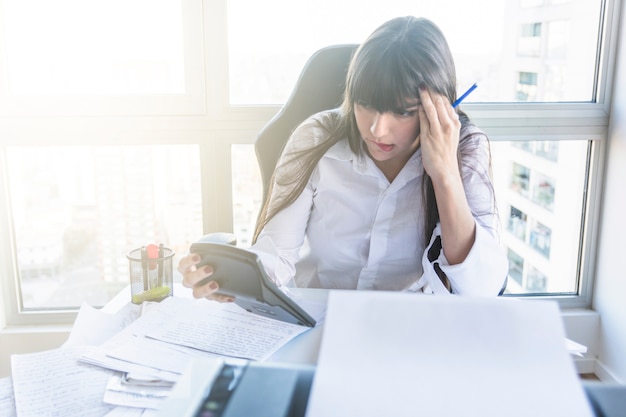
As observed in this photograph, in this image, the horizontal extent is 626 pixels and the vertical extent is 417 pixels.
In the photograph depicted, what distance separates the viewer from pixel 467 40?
6.50 feet

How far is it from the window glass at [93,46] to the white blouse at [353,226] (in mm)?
882

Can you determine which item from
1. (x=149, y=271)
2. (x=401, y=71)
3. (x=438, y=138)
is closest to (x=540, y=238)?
(x=438, y=138)

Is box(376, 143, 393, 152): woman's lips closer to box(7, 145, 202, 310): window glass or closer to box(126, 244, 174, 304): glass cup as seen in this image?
box(126, 244, 174, 304): glass cup

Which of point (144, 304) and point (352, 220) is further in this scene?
point (352, 220)

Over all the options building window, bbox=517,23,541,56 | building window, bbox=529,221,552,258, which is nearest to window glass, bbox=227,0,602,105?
building window, bbox=517,23,541,56

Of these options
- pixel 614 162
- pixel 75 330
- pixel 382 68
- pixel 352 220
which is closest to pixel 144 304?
pixel 75 330

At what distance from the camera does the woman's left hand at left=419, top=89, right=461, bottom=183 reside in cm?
111

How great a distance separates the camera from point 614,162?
2.04 metres

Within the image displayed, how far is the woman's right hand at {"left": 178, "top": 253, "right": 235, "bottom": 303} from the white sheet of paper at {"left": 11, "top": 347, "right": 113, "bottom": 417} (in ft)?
0.66

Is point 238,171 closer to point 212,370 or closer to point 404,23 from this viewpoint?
point 404,23

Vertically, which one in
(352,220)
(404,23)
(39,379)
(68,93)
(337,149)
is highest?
(404,23)

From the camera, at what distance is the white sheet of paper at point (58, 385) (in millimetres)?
691

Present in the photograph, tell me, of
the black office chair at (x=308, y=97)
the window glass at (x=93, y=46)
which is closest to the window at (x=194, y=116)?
the window glass at (x=93, y=46)

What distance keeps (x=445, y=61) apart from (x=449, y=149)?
175 mm
